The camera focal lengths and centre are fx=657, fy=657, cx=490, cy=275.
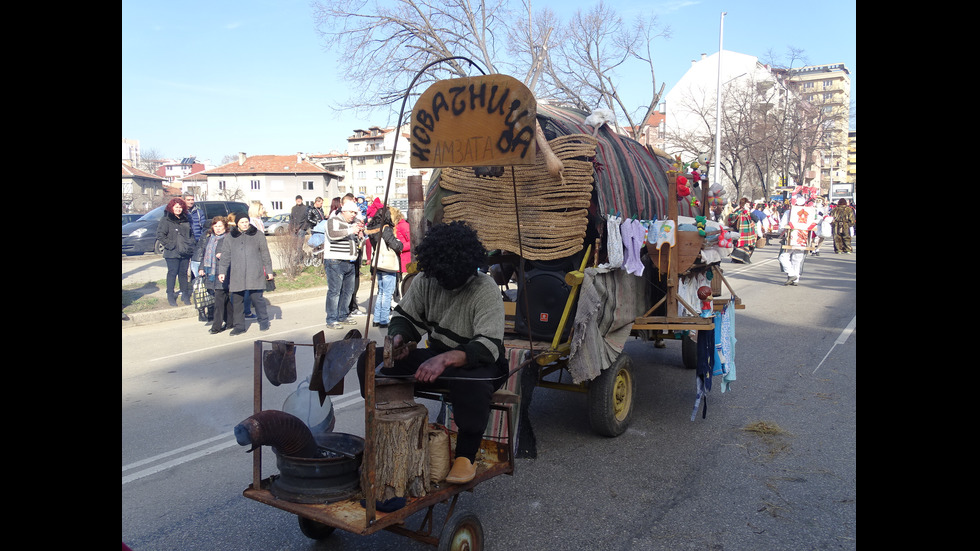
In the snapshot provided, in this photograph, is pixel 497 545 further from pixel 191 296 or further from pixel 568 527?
pixel 191 296

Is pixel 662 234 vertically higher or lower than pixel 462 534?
higher

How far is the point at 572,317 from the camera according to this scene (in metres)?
5.12

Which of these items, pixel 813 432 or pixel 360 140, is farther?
pixel 360 140

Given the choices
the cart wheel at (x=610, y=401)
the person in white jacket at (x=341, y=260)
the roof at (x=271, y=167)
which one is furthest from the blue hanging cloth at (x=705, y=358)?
the roof at (x=271, y=167)

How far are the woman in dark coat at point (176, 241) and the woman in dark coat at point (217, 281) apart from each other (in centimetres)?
156

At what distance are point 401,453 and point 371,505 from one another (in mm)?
279

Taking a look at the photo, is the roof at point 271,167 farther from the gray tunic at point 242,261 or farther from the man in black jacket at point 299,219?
the gray tunic at point 242,261

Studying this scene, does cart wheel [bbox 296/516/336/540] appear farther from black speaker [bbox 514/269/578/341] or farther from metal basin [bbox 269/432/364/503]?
black speaker [bbox 514/269/578/341]

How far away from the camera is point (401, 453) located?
3.01 metres

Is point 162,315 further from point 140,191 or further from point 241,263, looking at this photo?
point 140,191

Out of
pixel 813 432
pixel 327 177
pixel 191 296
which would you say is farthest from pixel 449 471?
pixel 327 177

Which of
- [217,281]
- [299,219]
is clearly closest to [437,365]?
[217,281]

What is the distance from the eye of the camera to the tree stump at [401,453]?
117 inches

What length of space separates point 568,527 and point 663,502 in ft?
2.34
